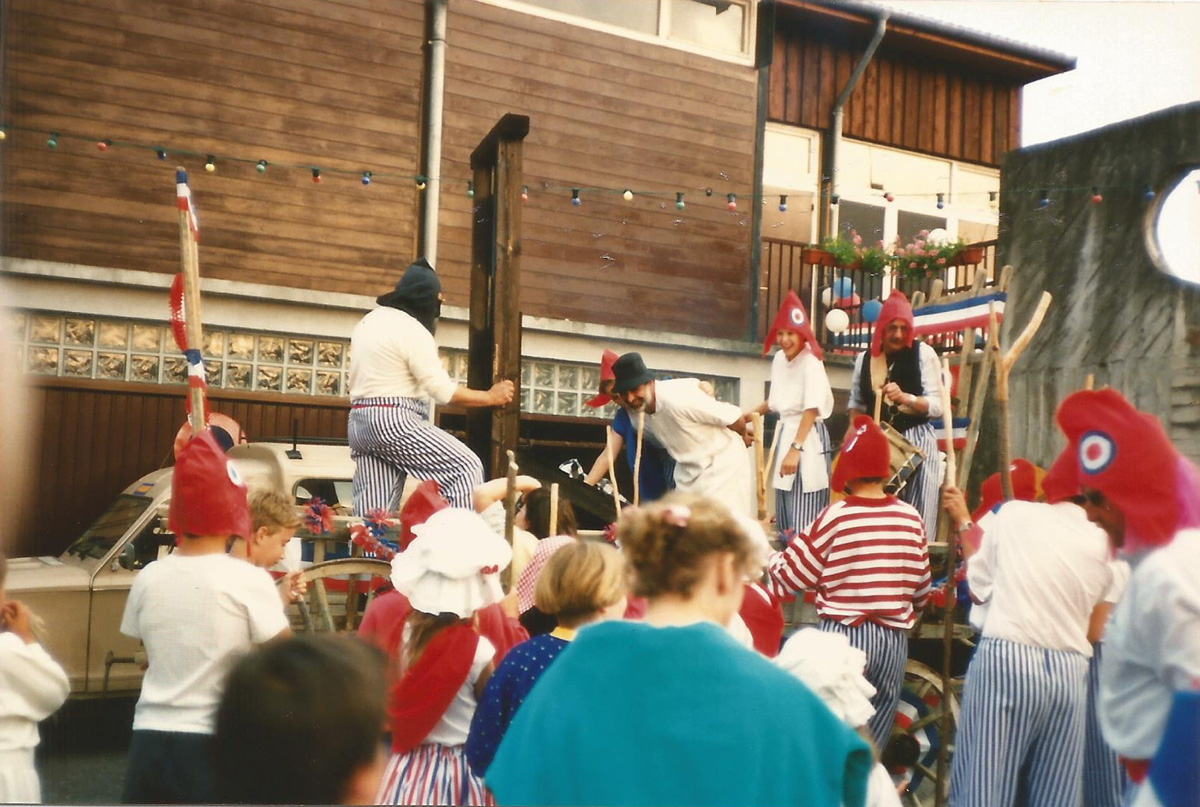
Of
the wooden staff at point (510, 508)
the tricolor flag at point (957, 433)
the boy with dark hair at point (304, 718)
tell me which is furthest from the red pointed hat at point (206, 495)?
the tricolor flag at point (957, 433)

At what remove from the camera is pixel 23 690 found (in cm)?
296

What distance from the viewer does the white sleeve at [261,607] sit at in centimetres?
302

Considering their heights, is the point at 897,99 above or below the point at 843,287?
above

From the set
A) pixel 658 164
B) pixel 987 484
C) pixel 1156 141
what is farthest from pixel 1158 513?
pixel 658 164

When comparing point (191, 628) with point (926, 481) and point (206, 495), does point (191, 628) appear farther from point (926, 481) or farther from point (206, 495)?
point (926, 481)

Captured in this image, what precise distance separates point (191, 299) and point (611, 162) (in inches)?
129

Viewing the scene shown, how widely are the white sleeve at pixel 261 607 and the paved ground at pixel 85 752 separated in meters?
0.77

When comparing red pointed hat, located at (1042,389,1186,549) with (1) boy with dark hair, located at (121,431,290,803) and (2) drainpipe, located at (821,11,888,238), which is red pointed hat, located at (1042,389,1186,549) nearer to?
(1) boy with dark hair, located at (121,431,290,803)

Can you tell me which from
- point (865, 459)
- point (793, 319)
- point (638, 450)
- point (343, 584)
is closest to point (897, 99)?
point (793, 319)

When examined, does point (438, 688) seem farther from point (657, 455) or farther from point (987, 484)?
point (657, 455)

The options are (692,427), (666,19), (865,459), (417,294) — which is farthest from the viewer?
(666,19)

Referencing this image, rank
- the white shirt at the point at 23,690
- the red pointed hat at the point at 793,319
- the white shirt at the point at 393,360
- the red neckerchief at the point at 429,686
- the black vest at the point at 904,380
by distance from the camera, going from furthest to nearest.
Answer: the black vest at the point at 904,380 → the red pointed hat at the point at 793,319 → the white shirt at the point at 393,360 → the red neckerchief at the point at 429,686 → the white shirt at the point at 23,690

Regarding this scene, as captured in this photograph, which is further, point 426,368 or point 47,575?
point 426,368

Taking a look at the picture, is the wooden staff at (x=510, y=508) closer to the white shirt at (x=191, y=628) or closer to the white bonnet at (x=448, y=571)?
the white bonnet at (x=448, y=571)
